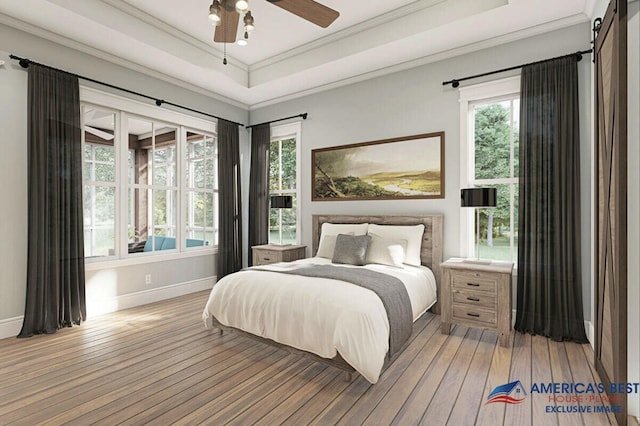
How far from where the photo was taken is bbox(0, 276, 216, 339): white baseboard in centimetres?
318

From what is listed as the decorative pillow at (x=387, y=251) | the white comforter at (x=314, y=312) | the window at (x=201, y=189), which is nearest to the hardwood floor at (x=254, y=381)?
the white comforter at (x=314, y=312)

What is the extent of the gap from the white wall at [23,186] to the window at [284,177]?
172 cm

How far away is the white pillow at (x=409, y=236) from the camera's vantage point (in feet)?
12.2

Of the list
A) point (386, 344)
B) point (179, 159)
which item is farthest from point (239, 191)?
point (386, 344)

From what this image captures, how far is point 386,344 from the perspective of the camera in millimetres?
2354

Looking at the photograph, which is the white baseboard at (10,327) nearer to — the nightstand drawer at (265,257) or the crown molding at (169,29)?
the nightstand drawer at (265,257)

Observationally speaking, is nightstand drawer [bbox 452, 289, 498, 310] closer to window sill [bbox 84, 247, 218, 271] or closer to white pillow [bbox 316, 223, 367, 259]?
white pillow [bbox 316, 223, 367, 259]

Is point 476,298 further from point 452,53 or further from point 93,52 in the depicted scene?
point 93,52

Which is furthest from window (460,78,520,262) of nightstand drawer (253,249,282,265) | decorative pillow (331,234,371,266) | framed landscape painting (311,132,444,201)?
nightstand drawer (253,249,282,265)

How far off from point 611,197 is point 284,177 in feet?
13.6

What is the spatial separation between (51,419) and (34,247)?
1.99 metres

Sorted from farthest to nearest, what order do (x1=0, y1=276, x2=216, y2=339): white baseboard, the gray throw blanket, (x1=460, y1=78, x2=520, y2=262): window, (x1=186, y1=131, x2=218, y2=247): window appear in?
(x1=186, y1=131, x2=218, y2=247): window
(x1=460, y1=78, x2=520, y2=262): window
(x1=0, y1=276, x2=216, y2=339): white baseboard
the gray throw blanket

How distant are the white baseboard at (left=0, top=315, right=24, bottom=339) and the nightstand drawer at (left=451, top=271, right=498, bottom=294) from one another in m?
4.18

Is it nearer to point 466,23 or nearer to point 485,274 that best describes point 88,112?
point 466,23
